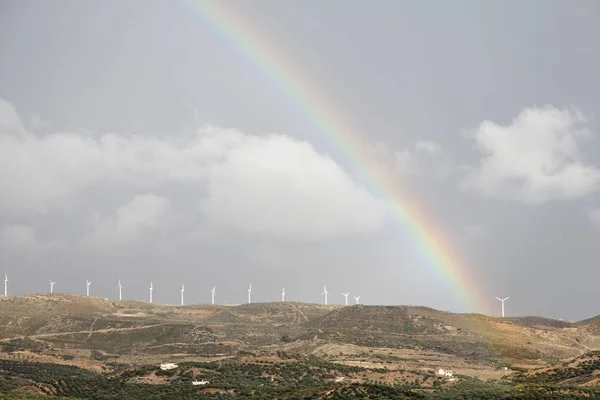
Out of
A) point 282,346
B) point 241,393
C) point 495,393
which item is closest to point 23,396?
point 241,393

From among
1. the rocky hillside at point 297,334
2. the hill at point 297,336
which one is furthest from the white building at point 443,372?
the rocky hillside at point 297,334

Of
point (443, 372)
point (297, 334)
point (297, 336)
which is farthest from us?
point (297, 334)

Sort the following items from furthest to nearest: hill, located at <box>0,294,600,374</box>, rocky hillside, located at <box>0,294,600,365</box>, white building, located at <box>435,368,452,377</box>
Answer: rocky hillside, located at <box>0,294,600,365</box>
hill, located at <box>0,294,600,374</box>
white building, located at <box>435,368,452,377</box>

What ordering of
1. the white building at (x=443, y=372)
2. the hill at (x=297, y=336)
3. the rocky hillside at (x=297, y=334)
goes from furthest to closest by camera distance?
the rocky hillside at (x=297, y=334)
the hill at (x=297, y=336)
the white building at (x=443, y=372)

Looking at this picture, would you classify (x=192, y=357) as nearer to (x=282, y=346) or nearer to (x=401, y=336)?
(x=282, y=346)

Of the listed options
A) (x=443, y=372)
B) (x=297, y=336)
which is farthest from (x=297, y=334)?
(x=443, y=372)

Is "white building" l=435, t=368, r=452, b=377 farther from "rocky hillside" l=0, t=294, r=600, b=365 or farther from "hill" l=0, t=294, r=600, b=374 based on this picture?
"rocky hillside" l=0, t=294, r=600, b=365

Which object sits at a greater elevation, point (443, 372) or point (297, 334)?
point (297, 334)

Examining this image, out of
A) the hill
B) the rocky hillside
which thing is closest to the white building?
the hill

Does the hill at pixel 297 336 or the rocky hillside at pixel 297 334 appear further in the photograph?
the rocky hillside at pixel 297 334

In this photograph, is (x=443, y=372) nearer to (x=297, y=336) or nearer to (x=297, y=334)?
(x=297, y=336)

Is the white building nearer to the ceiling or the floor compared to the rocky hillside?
nearer to the floor

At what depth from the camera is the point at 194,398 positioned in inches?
2862

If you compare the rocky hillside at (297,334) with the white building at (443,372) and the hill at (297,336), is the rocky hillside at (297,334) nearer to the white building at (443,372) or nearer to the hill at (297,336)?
the hill at (297,336)
